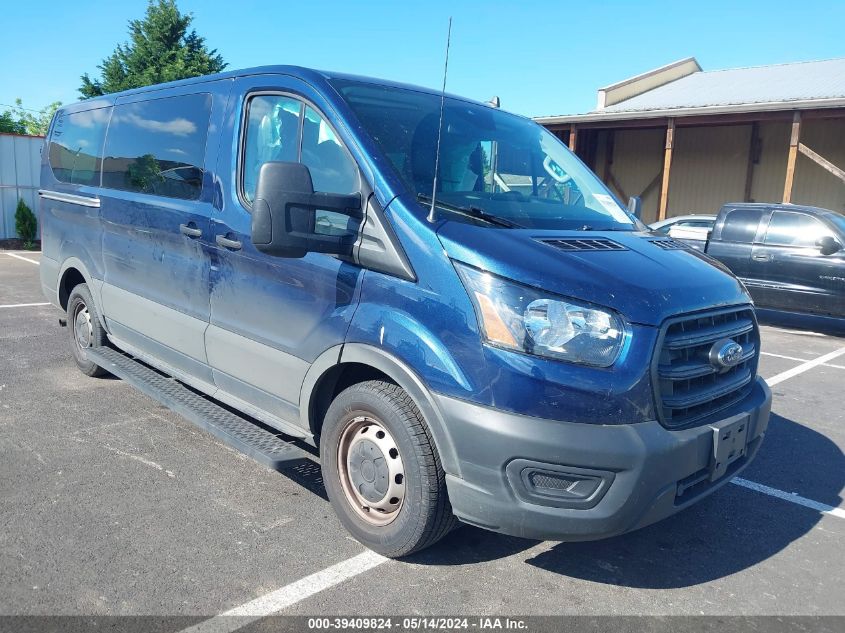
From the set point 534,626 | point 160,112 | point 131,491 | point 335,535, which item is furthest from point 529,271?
point 160,112

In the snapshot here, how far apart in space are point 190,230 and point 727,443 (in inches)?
118

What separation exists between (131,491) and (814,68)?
25.4 metres

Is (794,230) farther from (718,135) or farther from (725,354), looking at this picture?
(718,135)

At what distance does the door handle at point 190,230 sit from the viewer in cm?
391

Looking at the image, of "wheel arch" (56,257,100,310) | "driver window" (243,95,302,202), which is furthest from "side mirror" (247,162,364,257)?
"wheel arch" (56,257,100,310)

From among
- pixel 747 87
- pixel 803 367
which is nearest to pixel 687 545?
pixel 803 367

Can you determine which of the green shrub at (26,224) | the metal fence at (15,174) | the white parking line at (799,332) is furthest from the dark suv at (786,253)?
the metal fence at (15,174)

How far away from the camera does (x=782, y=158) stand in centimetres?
2125

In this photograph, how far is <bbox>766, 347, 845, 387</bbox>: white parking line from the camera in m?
6.78

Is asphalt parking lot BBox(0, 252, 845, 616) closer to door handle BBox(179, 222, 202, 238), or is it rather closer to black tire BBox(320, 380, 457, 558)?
black tire BBox(320, 380, 457, 558)

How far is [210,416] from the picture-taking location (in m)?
3.88

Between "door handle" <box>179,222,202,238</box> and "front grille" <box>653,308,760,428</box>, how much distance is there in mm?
2582

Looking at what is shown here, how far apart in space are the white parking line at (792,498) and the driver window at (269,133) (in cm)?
308

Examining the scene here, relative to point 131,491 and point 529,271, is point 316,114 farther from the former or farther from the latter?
point 131,491
